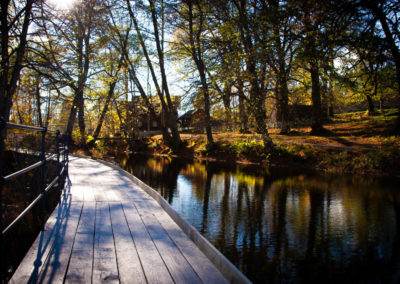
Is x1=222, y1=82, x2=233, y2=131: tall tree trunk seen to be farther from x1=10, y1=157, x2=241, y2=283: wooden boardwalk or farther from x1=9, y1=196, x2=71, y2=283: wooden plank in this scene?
x1=9, y1=196, x2=71, y2=283: wooden plank

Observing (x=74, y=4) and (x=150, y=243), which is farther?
Result: (x=74, y=4)

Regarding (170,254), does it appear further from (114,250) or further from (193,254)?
(114,250)

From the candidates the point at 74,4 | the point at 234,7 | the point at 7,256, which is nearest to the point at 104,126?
the point at 234,7

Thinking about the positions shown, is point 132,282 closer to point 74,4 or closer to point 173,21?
point 74,4

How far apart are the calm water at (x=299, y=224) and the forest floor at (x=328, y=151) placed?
6.40 feet

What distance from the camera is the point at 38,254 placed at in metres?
3.03

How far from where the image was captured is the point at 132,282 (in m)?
2.53

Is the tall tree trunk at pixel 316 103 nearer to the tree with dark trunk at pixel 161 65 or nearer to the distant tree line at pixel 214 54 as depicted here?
the distant tree line at pixel 214 54

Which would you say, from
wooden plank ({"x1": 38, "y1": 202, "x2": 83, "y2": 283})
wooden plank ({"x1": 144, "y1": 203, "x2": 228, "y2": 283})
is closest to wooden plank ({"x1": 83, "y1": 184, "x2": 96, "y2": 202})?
wooden plank ({"x1": 38, "y1": 202, "x2": 83, "y2": 283})

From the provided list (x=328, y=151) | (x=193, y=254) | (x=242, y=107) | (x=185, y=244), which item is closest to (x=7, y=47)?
(x=185, y=244)

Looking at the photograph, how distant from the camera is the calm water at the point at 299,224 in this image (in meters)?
4.58

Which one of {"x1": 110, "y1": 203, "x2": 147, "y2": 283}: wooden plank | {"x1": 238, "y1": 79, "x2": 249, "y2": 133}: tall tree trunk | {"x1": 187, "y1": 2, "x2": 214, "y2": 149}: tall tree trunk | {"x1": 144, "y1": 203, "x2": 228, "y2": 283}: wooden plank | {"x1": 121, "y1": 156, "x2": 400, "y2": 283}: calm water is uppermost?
{"x1": 187, "y1": 2, "x2": 214, "y2": 149}: tall tree trunk

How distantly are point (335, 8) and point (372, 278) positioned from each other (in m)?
6.85

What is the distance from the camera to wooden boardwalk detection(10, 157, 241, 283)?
8.64 ft
